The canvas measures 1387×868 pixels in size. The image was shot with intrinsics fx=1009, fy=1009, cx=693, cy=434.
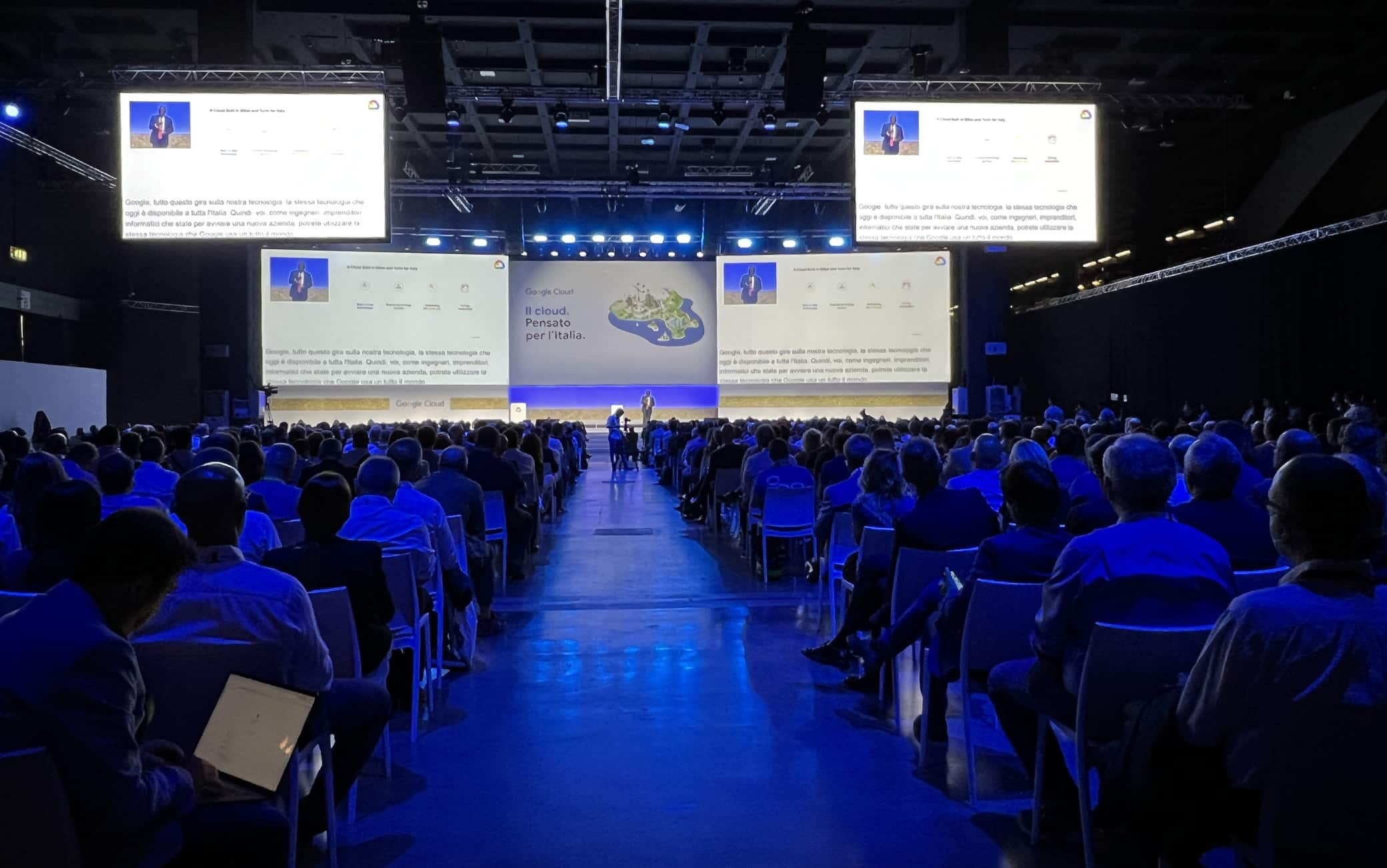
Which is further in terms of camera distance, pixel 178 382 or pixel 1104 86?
pixel 178 382

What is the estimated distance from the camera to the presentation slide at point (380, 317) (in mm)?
18844

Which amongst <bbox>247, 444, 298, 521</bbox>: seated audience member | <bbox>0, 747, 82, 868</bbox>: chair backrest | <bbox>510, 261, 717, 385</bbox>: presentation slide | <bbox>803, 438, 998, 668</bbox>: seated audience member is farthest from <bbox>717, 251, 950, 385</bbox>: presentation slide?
<bbox>0, 747, 82, 868</bbox>: chair backrest

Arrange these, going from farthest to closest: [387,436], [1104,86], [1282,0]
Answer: [1104,86] < [1282,0] < [387,436]

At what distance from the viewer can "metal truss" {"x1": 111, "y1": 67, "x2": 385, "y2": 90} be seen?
10.7 m

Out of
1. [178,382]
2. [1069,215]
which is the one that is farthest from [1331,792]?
[178,382]

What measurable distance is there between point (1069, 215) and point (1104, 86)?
5.10 m

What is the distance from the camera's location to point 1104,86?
15.0 metres

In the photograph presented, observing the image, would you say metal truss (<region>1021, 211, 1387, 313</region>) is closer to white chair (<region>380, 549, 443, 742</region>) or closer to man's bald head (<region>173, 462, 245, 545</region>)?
white chair (<region>380, 549, 443, 742</region>)

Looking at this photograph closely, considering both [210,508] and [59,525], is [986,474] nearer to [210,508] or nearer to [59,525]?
[210,508]

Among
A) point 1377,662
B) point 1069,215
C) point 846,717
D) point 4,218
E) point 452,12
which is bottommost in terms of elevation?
point 846,717

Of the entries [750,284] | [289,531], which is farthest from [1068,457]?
[750,284]

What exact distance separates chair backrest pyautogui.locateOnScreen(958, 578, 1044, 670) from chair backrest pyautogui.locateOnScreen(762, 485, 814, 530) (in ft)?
12.4

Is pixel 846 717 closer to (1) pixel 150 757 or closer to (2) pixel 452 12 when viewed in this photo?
(1) pixel 150 757

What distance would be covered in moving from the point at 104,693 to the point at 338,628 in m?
1.32
